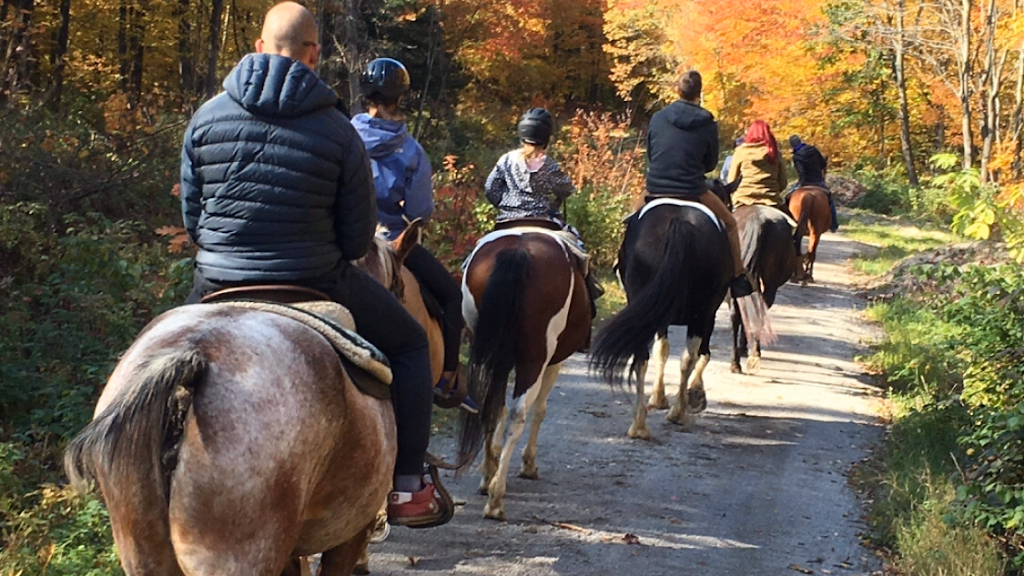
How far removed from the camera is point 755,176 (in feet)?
40.1

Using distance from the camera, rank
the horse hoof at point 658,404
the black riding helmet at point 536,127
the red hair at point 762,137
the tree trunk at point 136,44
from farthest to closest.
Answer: the tree trunk at point 136,44 < the red hair at point 762,137 < the horse hoof at point 658,404 < the black riding helmet at point 536,127

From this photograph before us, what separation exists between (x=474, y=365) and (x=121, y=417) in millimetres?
3987

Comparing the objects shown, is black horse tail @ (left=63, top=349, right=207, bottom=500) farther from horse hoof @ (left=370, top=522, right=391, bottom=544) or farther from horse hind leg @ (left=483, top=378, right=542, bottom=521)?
horse hind leg @ (left=483, top=378, right=542, bottom=521)

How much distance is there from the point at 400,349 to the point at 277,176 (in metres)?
1.01

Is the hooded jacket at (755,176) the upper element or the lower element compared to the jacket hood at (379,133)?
lower

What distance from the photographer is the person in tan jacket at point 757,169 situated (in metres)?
12.0

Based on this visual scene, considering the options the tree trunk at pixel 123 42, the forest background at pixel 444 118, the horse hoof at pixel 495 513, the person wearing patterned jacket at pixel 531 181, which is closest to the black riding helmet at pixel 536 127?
the person wearing patterned jacket at pixel 531 181

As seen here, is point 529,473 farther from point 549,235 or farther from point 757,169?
point 757,169

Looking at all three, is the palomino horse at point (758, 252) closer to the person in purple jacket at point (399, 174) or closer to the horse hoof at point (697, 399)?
the horse hoof at point (697, 399)

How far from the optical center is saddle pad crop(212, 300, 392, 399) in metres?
3.57

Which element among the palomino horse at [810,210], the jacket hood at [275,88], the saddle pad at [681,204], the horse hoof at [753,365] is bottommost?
the horse hoof at [753,365]

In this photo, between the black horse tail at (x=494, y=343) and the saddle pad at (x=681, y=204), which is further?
the saddle pad at (x=681, y=204)

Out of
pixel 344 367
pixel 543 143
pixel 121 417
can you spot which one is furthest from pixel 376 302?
pixel 543 143

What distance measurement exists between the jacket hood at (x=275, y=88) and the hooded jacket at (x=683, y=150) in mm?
5370
